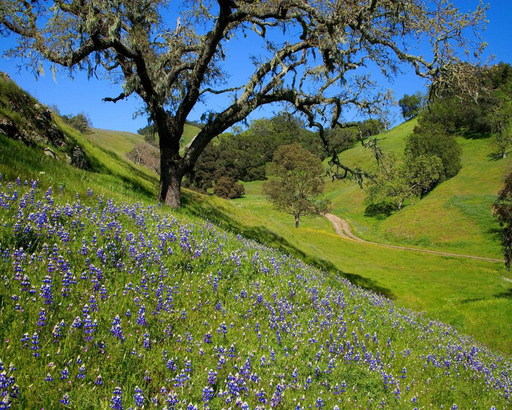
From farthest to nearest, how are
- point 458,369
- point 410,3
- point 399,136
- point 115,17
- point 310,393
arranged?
1. point 399,136
2. point 410,3
3. point 115,17
4. point 458,369
5. point 310,393

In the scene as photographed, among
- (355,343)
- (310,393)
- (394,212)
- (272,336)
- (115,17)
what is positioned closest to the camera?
(310,393)

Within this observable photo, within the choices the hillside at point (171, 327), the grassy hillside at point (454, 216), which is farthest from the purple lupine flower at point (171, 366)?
the grassy hillside at point (454, 216)

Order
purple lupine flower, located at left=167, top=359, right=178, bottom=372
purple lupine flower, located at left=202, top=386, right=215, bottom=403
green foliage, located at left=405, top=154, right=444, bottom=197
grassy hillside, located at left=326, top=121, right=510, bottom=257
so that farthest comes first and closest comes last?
green foliage, located at left=405, top=154, right=444, bottom=197 → grassy hillside, located at left=326, top=121, right=510, bottom=257 → purple lupine flower, located at left=167, top=359, right=178, bottom=372 → purple lupine flower, located at left=202, top=386, right=215, bottom=403

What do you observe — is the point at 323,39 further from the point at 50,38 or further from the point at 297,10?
the point at 50,38

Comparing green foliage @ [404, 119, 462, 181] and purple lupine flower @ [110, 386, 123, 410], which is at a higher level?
green foliage @ [404, 119, 462, 181]

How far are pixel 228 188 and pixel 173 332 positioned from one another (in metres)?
121

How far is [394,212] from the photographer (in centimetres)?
9181

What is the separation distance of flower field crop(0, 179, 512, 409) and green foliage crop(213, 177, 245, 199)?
11469 centimetres

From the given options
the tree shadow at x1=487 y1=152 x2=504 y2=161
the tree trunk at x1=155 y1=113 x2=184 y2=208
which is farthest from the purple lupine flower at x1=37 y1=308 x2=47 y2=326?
the tree shadow at x1=487 y1=152 x2=504 y2=161

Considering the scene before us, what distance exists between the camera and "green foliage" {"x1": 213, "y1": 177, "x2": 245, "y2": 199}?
12488 centimetres

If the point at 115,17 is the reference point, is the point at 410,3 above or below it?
above

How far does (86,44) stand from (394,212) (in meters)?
89.2

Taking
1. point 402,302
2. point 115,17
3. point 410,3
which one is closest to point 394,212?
point 402,302

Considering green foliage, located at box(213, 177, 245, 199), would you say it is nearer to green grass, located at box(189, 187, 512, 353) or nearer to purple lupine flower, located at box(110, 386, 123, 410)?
green grass, located at box(189, 187, 512, 353)
